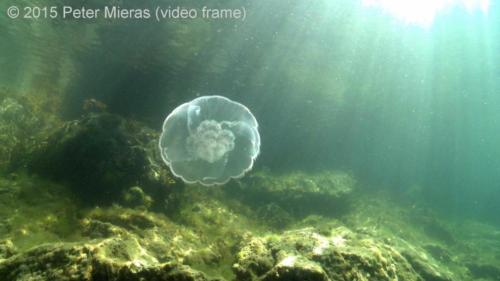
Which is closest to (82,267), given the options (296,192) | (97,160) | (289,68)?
(97,160)

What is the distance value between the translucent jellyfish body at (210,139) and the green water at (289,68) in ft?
22.5

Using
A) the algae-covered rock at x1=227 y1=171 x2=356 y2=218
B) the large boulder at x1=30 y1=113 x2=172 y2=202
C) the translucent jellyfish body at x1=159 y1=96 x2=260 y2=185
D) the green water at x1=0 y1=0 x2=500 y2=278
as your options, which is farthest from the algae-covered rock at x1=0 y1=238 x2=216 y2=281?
the green water at x1=0 y1=0 x2=500 y2=278

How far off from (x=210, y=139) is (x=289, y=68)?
13.0 m

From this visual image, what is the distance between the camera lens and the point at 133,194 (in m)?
7.58

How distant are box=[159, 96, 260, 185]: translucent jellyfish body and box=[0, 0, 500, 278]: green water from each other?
22.5ft

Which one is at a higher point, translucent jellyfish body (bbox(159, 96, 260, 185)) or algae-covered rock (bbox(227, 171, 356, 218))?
translucent jellyfish body (bbox(159, 96, 260, 185))

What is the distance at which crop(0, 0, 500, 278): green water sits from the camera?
14.4 m

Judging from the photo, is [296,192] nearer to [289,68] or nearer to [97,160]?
[289,68]

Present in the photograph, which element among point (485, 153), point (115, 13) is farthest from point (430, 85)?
point (485, 153)

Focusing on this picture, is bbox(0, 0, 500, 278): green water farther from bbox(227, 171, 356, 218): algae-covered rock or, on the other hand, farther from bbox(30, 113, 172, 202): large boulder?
bbox(30, 113, 172, 202): large boulder

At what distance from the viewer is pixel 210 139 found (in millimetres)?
6234

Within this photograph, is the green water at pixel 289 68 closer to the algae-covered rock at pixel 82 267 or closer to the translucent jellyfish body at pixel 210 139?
the translucent jellyfish body at pixel 210 139

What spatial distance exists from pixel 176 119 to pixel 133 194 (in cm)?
230

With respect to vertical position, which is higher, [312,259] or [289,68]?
[289,68]
